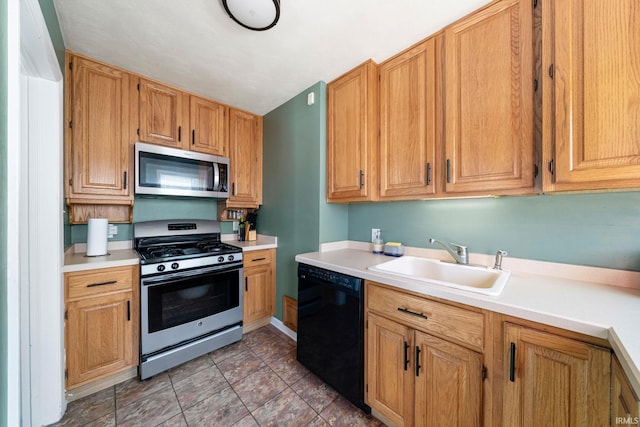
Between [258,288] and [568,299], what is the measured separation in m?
2.33

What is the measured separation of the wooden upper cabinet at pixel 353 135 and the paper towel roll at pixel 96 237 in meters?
1.89

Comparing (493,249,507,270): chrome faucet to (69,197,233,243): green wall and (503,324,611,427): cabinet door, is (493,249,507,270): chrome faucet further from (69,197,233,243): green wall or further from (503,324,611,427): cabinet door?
(69,197,233,243): green wall

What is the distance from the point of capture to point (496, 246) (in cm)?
147

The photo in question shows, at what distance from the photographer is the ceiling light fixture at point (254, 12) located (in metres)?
1.25

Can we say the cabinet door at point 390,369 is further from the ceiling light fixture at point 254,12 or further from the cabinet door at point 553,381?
the ceiling light fixture at point 254,12

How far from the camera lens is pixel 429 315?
115 centimetres

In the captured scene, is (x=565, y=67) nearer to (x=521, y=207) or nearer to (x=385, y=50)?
(x=521, y=207)

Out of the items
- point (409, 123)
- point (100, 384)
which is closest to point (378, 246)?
point (409, 123)

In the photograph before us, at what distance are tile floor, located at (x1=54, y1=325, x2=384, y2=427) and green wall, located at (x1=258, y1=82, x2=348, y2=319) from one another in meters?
0.70

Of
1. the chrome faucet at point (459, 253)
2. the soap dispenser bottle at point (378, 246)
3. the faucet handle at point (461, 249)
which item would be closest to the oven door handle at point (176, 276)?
the soap dispenser bottle at point (378, 246)

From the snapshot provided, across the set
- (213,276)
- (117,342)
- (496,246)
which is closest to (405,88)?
(496,246)

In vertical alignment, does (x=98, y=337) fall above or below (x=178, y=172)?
below

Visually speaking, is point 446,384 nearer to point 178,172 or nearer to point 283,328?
point 283,328

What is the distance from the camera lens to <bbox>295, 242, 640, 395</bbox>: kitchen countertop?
0.70 metres
